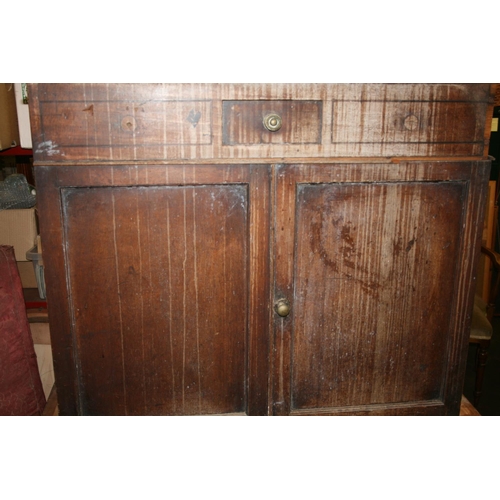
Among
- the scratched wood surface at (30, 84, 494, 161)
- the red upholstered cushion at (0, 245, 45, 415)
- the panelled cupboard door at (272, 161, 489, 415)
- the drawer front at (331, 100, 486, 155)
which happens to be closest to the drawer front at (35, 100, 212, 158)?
the scratched wood surface at (30, 84, 494, 161)

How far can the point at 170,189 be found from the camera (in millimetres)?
1184

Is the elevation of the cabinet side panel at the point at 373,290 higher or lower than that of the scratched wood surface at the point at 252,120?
lower

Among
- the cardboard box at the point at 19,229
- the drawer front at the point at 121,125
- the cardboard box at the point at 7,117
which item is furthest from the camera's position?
the cardboard box at the point at 19,229

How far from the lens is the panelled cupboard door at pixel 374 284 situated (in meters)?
1.23

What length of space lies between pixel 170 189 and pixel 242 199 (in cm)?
19

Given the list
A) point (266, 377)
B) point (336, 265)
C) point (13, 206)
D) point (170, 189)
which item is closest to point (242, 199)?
point (170, 189)

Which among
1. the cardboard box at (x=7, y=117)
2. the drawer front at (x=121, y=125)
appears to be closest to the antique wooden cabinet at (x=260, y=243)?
the drawer front at (x=121, y=125)

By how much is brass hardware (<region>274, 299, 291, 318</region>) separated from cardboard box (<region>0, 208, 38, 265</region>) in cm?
133

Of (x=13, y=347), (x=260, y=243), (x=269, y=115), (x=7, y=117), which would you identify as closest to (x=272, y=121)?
(x=269, y=115)

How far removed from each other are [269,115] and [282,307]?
0.50 meters

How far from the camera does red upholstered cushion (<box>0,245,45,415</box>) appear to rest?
5.20 feet

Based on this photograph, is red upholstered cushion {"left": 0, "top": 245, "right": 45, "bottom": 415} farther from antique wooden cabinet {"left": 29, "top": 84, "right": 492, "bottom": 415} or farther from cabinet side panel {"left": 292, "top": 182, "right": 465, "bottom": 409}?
cabinet side panel {"left": 292, "top": 182, "right": 465, "bottom": 409}

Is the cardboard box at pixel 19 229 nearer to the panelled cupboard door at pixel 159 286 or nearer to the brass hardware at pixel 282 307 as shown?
the panelled cupboard door at pixel 159 286

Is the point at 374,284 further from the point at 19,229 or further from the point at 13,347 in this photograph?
the point at 19,229
